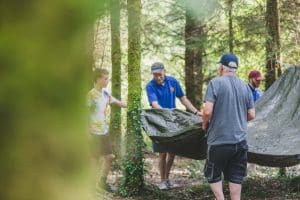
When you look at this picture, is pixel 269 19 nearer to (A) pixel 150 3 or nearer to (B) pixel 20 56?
(A) pixel 150 3

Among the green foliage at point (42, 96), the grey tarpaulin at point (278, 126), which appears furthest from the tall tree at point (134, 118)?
the green foliage at point (42, 96)

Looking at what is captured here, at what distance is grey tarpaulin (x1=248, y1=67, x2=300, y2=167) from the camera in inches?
222

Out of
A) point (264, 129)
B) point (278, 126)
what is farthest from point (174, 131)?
point (278, 126)

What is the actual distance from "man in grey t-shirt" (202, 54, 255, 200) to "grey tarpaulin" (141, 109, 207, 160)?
1058 mm

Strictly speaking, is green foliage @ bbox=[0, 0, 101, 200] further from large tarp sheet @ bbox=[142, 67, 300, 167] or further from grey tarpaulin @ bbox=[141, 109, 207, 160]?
grey tarpaulin @ bbox=[141, 109, 207, 160]

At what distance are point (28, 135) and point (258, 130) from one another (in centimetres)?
608

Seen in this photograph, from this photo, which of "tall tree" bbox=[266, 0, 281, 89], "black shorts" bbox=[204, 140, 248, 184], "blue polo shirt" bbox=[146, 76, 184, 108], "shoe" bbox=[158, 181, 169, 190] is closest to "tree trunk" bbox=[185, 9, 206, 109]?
"tall tree" bbox=[266, 0, 281, 89]

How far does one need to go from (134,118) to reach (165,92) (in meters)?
0.56

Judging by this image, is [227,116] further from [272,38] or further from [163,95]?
[272,38]

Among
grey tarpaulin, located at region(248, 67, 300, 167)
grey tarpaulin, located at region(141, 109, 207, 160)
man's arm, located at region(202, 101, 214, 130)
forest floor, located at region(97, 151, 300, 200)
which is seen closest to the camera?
man's arm, located at region(202, 101, 214, 130)

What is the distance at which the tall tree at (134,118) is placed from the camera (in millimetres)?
6137

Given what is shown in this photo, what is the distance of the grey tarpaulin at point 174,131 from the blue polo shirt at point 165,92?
28 cm

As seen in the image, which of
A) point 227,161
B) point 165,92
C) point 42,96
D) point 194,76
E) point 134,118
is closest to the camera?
point 42,96

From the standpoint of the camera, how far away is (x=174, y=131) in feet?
19.5
